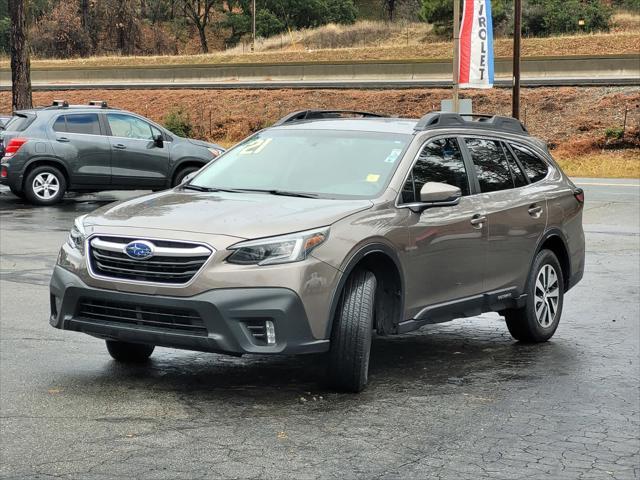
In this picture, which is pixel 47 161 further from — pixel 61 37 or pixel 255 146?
pixel 61 37

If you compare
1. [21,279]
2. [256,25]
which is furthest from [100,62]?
[21,279]

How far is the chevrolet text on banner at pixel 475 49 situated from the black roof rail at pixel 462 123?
2209 cm

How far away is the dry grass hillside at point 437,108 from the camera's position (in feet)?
127

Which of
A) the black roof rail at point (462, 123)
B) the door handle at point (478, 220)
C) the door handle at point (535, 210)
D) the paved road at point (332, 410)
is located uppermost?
the black roof rail at point (462, 123)

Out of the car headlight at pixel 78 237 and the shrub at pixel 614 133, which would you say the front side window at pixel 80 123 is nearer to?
the car headlight at pixel 78 237

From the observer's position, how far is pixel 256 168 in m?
8.00

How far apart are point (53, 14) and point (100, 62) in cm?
2464

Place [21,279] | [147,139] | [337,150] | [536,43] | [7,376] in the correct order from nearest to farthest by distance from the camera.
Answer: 1. [7,376]
2. [337,150]
3. [21,279]
4. [147,139]
5. [536,43]

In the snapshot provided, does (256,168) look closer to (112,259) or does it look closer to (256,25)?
(112,259)

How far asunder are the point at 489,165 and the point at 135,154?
1286 cm

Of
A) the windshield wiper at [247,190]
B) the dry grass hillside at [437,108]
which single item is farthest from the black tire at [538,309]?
the dry grass hillside at [437,108]

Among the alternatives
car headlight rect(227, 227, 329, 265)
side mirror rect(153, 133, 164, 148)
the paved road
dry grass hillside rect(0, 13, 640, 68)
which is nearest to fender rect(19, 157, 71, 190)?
side mirror rect(153, 133, 164, 148)

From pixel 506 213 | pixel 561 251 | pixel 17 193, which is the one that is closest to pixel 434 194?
pixel 506 213

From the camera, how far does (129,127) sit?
68.3 ft
